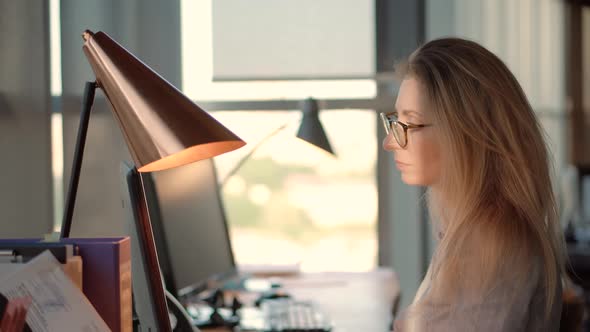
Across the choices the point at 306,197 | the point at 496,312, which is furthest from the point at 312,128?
the point at 306,197

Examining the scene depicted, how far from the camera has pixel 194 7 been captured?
117 inches

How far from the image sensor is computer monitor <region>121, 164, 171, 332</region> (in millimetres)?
1094

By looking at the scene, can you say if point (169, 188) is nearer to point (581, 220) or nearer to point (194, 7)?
point (194, 7)

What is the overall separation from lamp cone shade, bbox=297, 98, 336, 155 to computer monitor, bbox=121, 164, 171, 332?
1.07 metres

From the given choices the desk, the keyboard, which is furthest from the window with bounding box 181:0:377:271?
the keyboard

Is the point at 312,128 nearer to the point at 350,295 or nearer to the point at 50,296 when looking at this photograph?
the point at 350,295

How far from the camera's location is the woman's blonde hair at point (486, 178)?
1254mm

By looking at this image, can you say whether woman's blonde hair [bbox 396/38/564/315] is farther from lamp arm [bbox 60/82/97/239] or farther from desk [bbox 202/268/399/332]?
desk [bbox 202/268/399/332]

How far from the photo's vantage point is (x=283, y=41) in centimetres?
310

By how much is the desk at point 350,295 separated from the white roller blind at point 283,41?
0.81 meters

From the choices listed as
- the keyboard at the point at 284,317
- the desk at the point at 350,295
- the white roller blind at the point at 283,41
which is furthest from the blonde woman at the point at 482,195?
the white roller blind at the point at 283,41

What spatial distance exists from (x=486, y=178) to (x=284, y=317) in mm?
801

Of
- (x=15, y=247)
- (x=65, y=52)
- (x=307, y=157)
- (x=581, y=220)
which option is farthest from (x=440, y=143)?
(x=581, y=220)

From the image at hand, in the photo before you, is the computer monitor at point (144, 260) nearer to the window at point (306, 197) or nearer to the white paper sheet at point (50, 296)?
the white paper sheet at point (50, 296)
